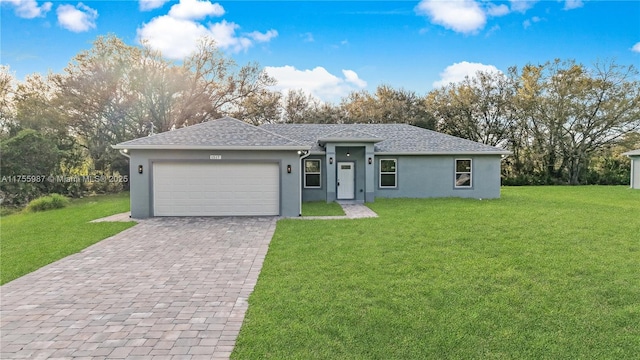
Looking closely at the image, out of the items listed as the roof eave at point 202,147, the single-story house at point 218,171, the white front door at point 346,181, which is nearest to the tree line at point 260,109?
the roof eave at point 202,147

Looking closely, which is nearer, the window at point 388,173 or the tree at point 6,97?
the window at point 388,173

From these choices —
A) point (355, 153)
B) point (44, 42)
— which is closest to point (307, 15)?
point (355, 153)

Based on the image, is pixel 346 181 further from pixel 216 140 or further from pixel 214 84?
pixel 214 84

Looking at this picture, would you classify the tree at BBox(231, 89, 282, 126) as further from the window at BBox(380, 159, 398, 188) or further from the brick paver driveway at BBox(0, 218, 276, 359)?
the brick paver driveway at BBox(0, 218, 276, 359)

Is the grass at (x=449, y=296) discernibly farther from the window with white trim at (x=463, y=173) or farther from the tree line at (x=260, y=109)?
the tree line at (x=260, y=109)

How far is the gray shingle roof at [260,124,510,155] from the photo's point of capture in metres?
17.0

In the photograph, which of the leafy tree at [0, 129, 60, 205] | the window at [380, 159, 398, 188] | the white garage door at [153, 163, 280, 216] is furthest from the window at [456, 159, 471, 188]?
the leafy tree at [0, 129, 60, 205]

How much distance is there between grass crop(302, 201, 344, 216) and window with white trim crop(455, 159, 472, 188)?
6527mm

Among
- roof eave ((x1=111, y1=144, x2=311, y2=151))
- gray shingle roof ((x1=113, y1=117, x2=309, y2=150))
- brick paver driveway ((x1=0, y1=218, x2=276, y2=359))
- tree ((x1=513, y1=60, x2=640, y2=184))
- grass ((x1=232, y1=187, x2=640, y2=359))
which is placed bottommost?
brick paver driveway ((x1=0, y1=218, x2=276, y2=359))

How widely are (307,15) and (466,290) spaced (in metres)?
12.8

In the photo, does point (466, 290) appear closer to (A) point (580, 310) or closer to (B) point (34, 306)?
(A) point (580, 310)

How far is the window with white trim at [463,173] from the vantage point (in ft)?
57.2

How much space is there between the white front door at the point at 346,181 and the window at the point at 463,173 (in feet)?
17.4

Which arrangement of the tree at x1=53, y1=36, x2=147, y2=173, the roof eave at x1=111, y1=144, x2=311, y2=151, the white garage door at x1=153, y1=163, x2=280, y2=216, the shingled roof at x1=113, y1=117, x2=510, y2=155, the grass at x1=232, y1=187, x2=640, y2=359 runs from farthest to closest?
the tree at x1=53, y1=36, x2=147, y2=173
the white garage door at x1=153, y1=163, x2=280, y2=216
the shingled roof at x1=113, y1=117, x2=510, y2=155
the roof eave at x1=111, y1=144, x2=311, y2=151
the grass at x1=232, y1=187, x2=640, y2=359
